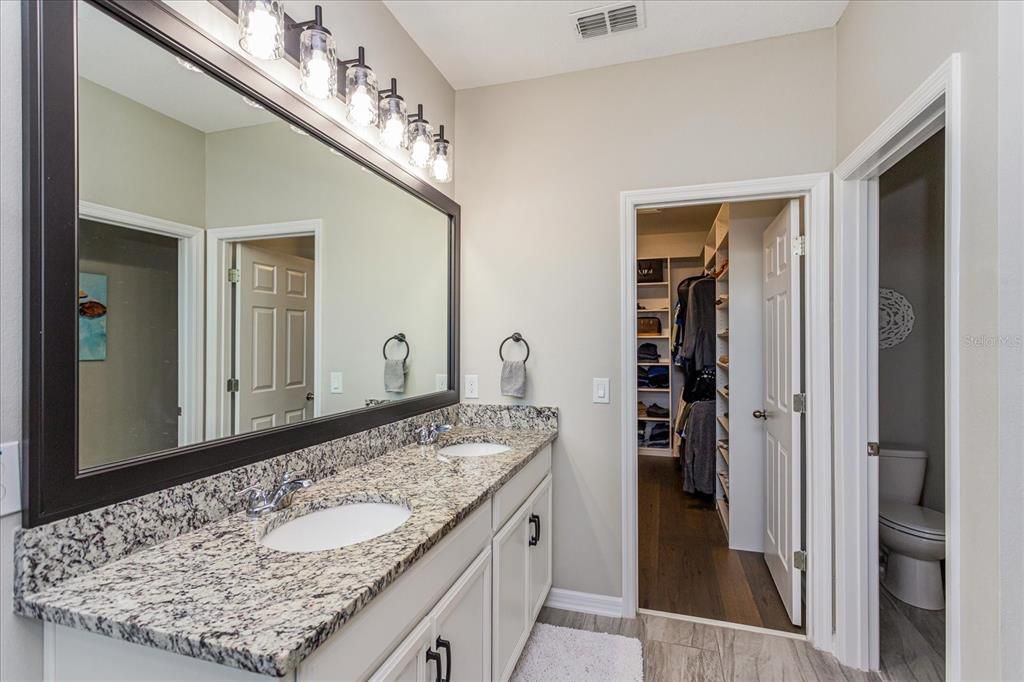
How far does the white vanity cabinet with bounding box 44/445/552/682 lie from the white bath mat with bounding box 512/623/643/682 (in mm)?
134

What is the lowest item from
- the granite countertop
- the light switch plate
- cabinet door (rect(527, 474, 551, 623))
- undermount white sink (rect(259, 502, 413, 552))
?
cabinet door (rect(527, 474, 551, 623))

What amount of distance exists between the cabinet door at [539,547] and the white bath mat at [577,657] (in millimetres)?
113

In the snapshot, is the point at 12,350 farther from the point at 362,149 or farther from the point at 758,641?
the point at 758,641

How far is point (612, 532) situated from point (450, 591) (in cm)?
125

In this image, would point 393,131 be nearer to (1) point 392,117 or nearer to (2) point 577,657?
(1) point 392,117

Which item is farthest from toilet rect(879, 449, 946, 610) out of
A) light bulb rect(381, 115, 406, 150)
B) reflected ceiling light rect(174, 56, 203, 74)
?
reflected ceiling light rect(174, 56, 203, 74)

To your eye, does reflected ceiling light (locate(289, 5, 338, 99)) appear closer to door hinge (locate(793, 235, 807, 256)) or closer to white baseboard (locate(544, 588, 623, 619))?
door hinge (locate(793, 235, 807, 256))

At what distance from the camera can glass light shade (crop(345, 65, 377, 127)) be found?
5.17 ft

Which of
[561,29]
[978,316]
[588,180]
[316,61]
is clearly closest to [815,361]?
[978,316]

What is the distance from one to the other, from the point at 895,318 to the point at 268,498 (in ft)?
10.2

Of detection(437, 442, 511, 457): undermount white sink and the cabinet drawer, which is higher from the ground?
detection(437, 442, 511, 457): undermount white sink

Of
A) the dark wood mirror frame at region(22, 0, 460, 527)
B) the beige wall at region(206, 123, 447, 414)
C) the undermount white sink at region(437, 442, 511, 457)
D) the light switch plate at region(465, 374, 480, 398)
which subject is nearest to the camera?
the dark wood mirror frame at region(22, 0, 460, 527)

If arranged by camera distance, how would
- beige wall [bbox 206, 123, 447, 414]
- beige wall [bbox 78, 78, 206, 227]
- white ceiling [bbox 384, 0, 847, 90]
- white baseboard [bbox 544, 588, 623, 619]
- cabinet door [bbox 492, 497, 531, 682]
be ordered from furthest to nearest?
white baseboard [bbox 544, 588, 623, 619]
white ceiling [bbox 384, 0, 847, 90]
cabinet door [bbox 492, 497, 531, 682]
beige wall [bbox 206, 123, 447, 414]
beige wall [bbox 78, 78, 206, 227]

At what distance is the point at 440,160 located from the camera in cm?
210
